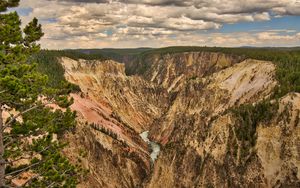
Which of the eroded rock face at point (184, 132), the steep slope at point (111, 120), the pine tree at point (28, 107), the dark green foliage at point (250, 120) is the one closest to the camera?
the pine tree at point (28, 107)

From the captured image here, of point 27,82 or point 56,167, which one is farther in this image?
point 56,167

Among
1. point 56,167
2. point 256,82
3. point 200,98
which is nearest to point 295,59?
point 256,82

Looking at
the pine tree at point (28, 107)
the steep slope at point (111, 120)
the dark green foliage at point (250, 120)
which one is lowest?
the steep slope at point (111, 120)

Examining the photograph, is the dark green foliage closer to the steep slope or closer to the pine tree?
the steep slope

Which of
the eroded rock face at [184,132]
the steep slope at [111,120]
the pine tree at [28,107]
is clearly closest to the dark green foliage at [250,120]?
the eroded rock face at [184,132]

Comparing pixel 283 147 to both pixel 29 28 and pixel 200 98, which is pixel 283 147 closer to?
pixel 29 28

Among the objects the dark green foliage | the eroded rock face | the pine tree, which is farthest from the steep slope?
the dark green foliage

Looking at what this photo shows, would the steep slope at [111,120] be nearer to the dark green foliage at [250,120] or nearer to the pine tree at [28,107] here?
the pine tree at [28,107]

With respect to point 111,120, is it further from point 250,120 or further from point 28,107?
point 28,107
